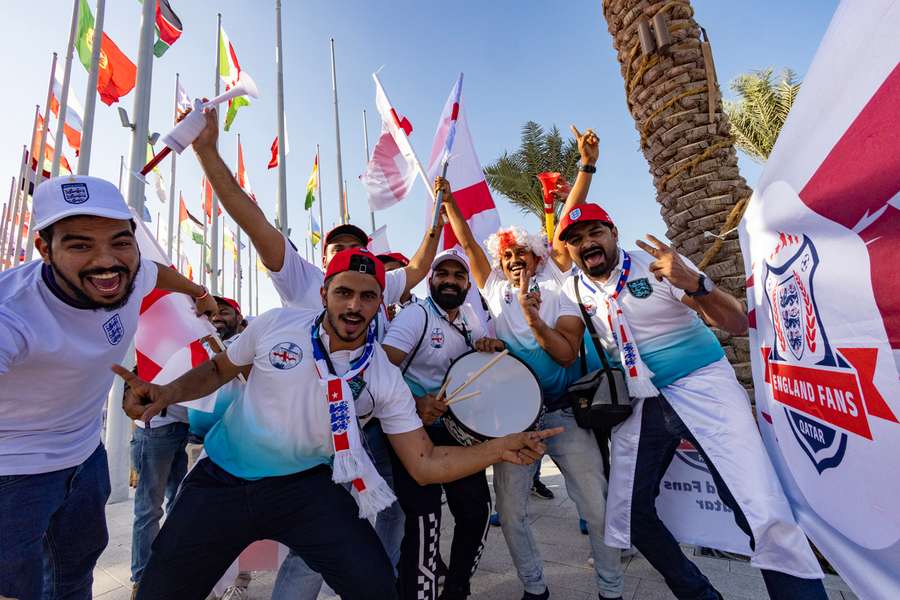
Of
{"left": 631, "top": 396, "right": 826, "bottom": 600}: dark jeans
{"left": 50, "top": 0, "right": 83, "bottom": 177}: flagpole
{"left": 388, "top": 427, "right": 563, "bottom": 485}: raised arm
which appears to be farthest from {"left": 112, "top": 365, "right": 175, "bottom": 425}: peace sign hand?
{"left": 50, "top": 0, "right": 83, "bottom": 177}: flagpole

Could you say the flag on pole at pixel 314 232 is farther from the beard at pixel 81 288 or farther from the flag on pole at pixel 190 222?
the beard at pixel 81 288

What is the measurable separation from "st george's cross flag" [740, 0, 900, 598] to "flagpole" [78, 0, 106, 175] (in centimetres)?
885

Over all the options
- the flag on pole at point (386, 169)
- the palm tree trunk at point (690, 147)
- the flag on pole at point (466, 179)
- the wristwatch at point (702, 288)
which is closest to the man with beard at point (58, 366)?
the wristwatch at point (702, 288)

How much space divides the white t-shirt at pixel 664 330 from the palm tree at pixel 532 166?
14.3 meters

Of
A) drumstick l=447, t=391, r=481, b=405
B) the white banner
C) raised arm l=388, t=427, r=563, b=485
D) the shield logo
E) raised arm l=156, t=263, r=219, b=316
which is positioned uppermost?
raised arm l=156, t=263, r=219, b=316

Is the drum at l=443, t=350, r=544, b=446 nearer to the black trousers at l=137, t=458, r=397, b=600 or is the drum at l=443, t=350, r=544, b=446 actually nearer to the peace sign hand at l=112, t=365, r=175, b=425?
the black trousers at l=137, t=458, r=397, b=600

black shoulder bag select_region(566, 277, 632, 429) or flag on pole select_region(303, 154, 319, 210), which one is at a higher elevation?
flag on pole select_region(303, 154, 319, 210)

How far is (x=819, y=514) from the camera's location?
1866 millimetres

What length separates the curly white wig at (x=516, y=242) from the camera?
3.55 metres

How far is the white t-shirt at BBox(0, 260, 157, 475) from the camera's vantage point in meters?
1.85

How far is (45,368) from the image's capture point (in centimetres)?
193

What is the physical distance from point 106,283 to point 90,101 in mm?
7930

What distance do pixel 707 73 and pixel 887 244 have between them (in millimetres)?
3587

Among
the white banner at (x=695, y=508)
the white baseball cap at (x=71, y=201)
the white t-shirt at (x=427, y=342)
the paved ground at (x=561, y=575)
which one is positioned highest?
the white baseball cap at (x=71, y=201)
